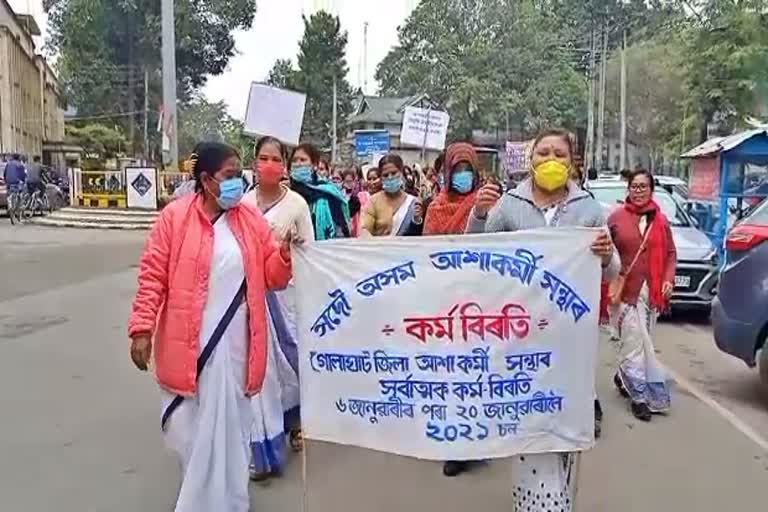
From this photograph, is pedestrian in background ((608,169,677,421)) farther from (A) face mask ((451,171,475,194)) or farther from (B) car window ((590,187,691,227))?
(B) car window ((590,187,691,227))

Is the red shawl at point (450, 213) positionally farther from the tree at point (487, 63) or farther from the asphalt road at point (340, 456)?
the tree at point (487, 63)

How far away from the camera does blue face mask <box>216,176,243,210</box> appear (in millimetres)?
3934

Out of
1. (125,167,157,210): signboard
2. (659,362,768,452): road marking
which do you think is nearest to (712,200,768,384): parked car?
(659,362,768,452): road marking

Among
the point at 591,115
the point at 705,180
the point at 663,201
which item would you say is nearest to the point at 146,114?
the point at 591,115

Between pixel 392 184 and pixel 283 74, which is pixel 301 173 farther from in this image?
pixel 283 74

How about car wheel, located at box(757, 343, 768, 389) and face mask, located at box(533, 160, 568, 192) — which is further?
car wheel, located at box(757, 343, 768, 389)

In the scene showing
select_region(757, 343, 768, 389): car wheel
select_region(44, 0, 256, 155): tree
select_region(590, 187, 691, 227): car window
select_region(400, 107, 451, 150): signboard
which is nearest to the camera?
select_region(757, 343, 768, 389): car wheel

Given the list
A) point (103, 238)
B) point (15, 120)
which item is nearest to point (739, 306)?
point (103, 238)

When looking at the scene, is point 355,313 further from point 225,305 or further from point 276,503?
point 276,503

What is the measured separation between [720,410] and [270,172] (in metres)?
3.69

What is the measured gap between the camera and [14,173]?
1007 inches

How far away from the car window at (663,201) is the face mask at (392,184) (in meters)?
5.60

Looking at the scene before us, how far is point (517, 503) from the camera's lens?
3822 millimetres

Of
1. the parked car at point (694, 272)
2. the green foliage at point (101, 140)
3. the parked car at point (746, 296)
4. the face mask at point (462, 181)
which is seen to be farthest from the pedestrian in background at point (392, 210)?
the green foliage at point (101, 140)
